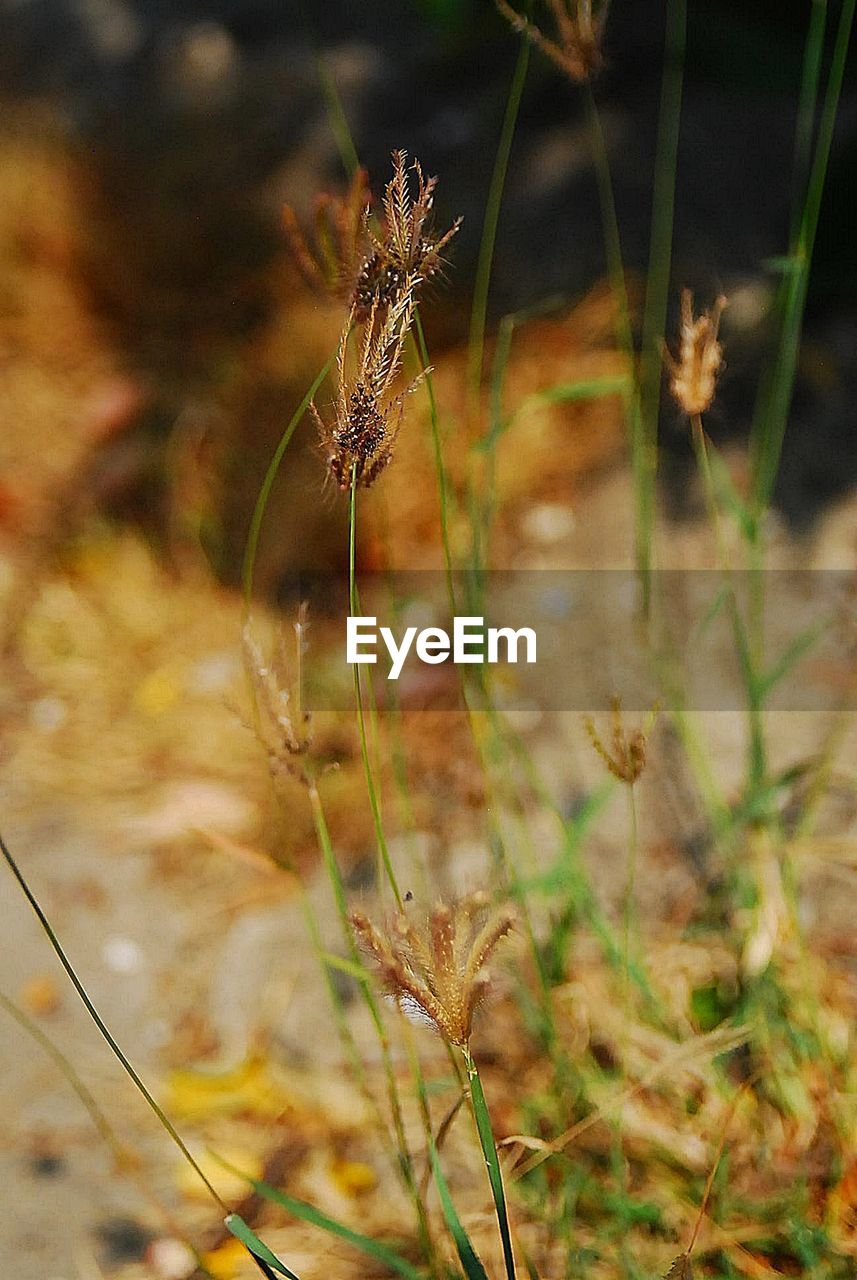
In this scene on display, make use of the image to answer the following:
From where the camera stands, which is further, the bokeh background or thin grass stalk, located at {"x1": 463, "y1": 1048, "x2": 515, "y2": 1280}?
the bokeh background

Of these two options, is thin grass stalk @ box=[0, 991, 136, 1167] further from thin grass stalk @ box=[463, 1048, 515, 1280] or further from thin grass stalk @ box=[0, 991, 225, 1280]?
thin grass stalk @ box=[463, 1048, 515, 1280]

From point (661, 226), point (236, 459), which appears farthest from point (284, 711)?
point (661, 226)

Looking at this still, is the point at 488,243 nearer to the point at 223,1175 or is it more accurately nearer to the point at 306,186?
the point at 223,1175

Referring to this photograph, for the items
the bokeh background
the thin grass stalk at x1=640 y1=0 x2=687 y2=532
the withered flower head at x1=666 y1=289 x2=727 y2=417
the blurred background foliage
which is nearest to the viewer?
the withered flower head at x1=666 y1=289 x2=727 y2=417

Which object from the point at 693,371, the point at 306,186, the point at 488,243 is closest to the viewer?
the point at 693,371

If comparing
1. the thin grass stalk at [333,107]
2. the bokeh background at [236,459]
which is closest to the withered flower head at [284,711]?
the bokeh background at [236,459]

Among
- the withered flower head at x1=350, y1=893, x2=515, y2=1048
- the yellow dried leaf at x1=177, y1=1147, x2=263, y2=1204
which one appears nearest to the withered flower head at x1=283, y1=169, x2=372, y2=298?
the withered flower head at x1=350, y1=893, x2=515, y2=1048

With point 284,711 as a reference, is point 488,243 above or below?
above

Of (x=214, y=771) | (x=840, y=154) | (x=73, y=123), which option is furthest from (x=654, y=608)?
(x=73, y=123)

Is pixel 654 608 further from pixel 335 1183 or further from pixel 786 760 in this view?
pixel 335 1183
